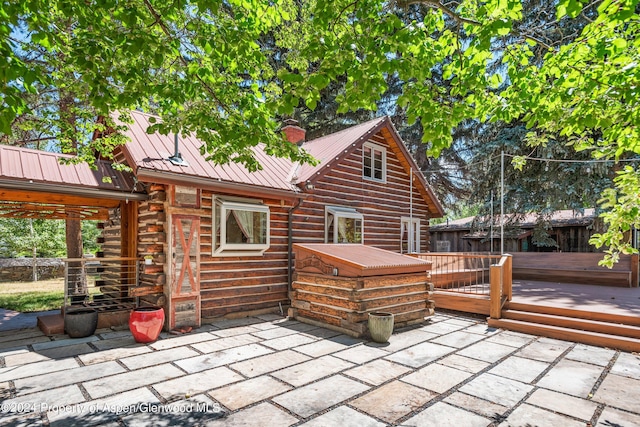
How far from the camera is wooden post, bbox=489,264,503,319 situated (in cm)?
761

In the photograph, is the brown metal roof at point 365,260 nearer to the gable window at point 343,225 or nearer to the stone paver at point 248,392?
the gable window at point 343,225

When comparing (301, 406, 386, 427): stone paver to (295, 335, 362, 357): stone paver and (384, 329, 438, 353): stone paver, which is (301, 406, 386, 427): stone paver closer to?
(295, 335, 362, 357): stone paver

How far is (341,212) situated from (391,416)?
703 cm

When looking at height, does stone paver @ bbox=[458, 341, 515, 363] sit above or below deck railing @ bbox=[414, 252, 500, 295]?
below

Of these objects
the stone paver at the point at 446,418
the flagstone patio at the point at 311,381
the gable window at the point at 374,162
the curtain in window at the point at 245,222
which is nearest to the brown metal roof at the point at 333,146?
the gable window at the point at 374,162

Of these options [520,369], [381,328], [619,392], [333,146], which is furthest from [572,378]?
[333,146]

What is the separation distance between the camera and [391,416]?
12.0ft

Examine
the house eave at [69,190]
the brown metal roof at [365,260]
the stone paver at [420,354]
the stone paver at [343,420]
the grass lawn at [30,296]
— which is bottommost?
the grass lawn at [30,296]

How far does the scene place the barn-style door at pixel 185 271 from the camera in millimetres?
6977

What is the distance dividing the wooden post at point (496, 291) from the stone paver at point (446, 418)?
14.7ft

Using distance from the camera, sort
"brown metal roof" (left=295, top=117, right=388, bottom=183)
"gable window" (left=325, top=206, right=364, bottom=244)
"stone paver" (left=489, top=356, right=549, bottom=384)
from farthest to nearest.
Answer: "gable window" (left=325, top=206, right=364, bottom=244)
"brown metal roof" (left=295, top=117, right=388, bottom=183)
"stone paver" (left=489, top=356, right=549, bottom=384)

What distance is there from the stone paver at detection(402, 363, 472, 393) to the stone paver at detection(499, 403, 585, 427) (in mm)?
818

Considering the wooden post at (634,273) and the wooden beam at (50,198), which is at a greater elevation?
the wooden beam at (50,198)

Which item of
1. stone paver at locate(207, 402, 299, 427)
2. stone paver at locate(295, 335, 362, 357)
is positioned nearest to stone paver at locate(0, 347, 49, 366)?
stone paver at locate(207, 402, 299, 427)
